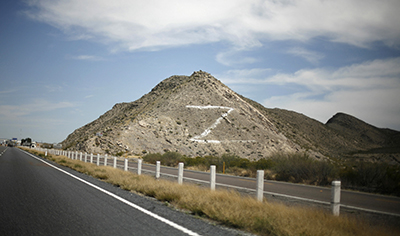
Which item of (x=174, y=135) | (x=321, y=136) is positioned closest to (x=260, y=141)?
(x=174, y=135)

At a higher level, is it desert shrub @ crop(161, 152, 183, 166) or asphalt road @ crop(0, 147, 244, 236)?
asphalt road @ crop(0, 147, 244, 236)

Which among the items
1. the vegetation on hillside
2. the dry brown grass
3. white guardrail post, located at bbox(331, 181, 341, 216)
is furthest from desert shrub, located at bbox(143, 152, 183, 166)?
white guardrail post, located at bbox(331, 181, 341, 216)

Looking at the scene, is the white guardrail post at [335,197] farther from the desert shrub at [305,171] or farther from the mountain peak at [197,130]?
the mountain peak at [197,130]

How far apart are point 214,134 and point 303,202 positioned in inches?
2208

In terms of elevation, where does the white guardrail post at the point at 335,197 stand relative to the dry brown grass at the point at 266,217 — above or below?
above

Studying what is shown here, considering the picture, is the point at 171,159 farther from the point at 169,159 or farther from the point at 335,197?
the point at 335,197

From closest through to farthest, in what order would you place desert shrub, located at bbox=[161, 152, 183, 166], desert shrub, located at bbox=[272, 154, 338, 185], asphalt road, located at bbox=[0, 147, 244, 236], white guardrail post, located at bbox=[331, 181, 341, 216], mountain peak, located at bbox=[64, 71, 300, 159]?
asphalt road, located at bbox=[0, 147, 244, 236], white guardrail post, located at bbox=[331, 181, 341, 216], desert shrub, located at bbox=[272, 154, 338, 185], desert shrub, located at bbox=[161, 152, 183, 166], mountain peak, located at bbox=[64, 71, 300, 159]

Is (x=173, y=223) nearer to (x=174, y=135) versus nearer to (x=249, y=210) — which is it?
(x=249, y=210)

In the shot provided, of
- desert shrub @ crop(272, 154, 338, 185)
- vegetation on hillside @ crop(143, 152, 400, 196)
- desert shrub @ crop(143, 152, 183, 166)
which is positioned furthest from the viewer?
desert shrub @ crop(143, 152, 183, 166)

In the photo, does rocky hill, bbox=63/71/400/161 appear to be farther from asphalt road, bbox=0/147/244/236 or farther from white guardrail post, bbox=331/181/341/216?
white guardrail post, bbox=331/181/341/216

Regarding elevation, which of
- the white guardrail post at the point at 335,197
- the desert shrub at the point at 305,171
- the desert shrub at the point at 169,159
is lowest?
the desert shrub at the point at 169,159

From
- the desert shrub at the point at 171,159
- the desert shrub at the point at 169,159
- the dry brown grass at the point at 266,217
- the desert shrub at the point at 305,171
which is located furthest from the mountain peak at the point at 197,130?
the dry brown grass at the point at 266,217

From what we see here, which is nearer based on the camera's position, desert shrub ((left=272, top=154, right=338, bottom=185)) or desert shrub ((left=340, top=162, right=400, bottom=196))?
desert shrub ((left=340, top=162, right=400, bottom=196))

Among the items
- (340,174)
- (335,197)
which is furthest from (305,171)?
(335,197)
